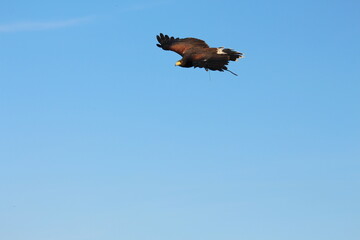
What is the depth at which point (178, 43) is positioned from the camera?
211ft

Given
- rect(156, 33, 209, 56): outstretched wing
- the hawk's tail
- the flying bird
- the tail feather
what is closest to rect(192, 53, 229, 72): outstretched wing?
the flying bird

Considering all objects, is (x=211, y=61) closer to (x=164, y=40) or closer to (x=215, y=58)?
(x=215, y=58)

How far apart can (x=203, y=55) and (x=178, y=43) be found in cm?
846

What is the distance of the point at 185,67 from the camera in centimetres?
5712

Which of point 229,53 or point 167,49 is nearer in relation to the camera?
point 229,53

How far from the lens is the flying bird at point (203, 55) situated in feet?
178

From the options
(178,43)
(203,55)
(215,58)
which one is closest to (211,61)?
(215,58)

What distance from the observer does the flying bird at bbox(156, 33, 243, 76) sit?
54.1 metres

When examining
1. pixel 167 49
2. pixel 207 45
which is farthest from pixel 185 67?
pixel 167 49

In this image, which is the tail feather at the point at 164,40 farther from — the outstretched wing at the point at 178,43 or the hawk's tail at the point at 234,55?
the hawk's tail at the point at 234,55

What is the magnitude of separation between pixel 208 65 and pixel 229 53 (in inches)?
98.9

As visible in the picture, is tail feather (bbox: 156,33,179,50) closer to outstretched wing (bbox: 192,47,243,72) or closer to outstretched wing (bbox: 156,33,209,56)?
outstretched wing (bbox: 156,33,209,56)

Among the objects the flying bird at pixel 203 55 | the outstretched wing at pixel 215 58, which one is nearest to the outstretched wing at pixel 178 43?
the flying bird at pixel 203 55

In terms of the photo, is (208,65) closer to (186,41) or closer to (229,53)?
(229,53)
